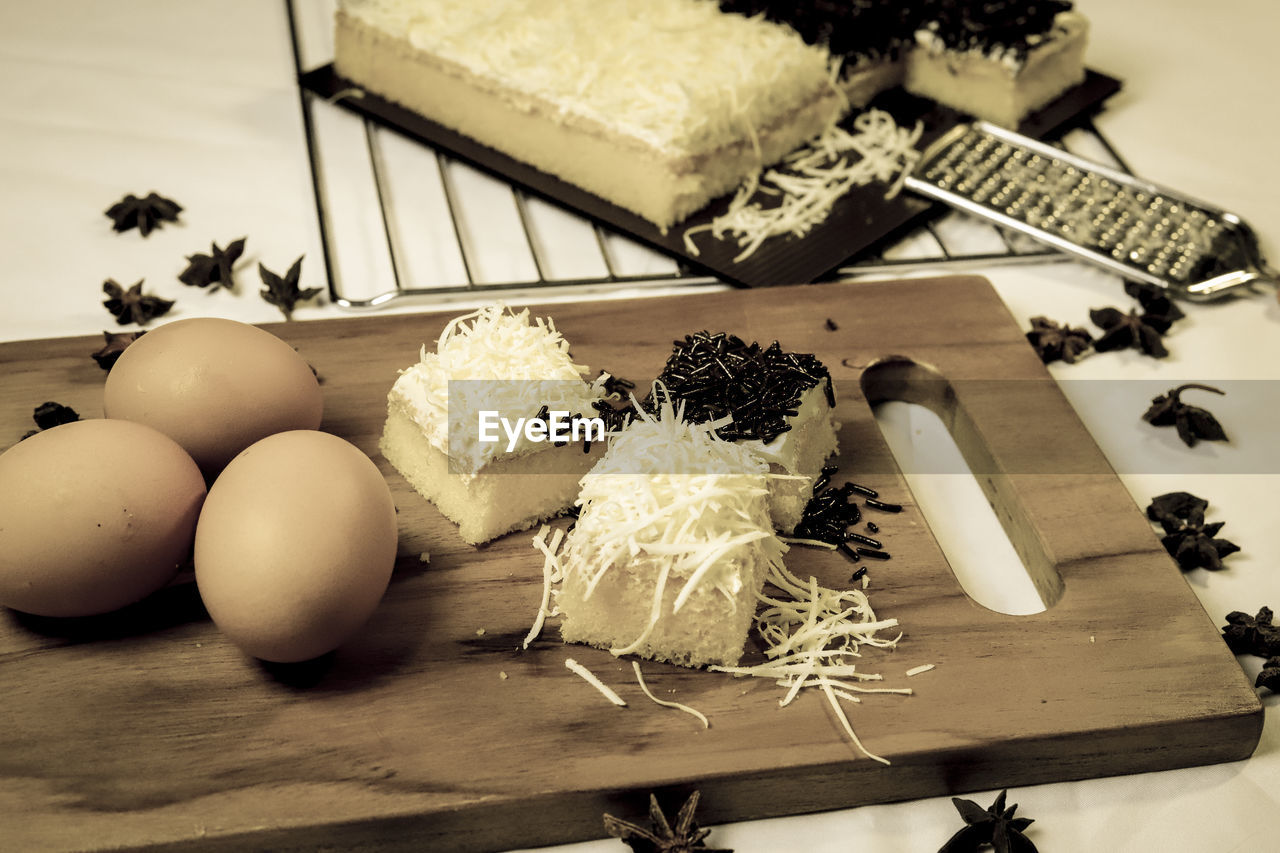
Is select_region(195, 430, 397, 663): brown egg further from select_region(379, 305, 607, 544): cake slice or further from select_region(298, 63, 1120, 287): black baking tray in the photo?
select_region(298, 63, 1120, 287): black baking tray

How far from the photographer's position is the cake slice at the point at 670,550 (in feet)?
5.42

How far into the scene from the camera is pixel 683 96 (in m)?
2.78

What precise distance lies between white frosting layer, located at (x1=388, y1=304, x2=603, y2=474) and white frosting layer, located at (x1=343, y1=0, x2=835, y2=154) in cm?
96

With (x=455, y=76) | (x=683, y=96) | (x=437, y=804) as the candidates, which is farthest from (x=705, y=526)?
(x=455, y=76)

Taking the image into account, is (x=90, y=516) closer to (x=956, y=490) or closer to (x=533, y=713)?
(x=533, y=713)

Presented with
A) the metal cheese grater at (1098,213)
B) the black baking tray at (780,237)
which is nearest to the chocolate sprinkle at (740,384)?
the black baking tray at (780,237)

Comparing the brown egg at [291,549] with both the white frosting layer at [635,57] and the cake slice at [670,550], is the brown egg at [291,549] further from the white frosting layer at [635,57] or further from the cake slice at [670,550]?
the white frosting layer at [635,57]

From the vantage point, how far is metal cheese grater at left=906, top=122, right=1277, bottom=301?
2686mm

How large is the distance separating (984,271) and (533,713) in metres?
1.80

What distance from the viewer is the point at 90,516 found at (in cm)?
160

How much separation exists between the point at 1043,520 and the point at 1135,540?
15 cm

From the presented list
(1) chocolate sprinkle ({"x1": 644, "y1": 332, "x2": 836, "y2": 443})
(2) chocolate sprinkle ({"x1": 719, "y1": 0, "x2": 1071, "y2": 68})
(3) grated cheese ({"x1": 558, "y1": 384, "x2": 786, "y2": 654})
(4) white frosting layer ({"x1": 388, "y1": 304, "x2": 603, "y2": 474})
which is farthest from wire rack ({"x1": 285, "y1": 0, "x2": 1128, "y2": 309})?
(3) grated cheese ({"x1": 558, "y1": 384, "x2": 786, "y2": 654})

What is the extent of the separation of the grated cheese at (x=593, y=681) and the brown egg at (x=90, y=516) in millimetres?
616

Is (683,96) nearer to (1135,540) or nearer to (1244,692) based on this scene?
(1135,540)
